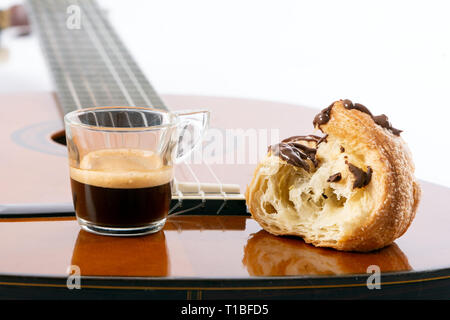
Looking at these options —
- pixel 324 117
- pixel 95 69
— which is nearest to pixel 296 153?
pixel 324 117

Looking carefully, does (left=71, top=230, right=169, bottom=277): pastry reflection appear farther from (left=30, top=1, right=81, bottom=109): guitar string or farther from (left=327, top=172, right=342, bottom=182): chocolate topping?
(left=30, top=1, right=81, bottom=109): guitar string

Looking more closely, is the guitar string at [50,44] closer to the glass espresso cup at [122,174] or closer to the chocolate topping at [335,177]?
the glass espresso cup at [122,174]

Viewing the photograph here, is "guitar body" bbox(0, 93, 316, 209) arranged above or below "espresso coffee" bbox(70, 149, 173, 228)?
below

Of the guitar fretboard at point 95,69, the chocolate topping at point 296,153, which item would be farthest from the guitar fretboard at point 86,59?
the chocolate topping at point 296,153

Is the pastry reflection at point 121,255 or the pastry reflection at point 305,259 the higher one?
the pastry reflection at point 121,255

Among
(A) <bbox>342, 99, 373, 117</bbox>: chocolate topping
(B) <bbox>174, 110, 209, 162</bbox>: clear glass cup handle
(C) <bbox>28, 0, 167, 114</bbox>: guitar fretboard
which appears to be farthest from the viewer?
(C) <bbox>28, 0, 167, 114</bbox>: guitar fretboard

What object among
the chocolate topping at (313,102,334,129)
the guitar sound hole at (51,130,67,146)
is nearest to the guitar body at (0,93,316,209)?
the guitar sound hole at (51,130,67,146)
